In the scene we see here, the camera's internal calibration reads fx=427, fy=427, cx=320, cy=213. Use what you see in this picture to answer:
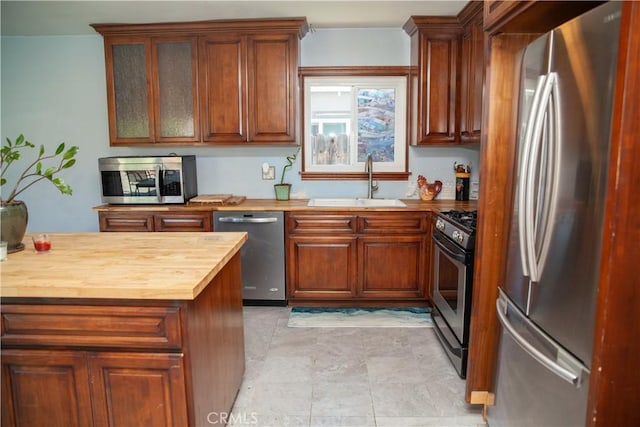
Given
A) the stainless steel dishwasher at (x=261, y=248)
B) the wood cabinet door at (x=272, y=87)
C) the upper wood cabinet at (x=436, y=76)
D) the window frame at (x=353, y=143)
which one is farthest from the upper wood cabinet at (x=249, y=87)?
the upper wood cabinet at (x=436, y=76)

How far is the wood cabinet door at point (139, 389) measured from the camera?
1504 millimetres

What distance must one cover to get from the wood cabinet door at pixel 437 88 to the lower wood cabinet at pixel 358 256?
73 centimetres

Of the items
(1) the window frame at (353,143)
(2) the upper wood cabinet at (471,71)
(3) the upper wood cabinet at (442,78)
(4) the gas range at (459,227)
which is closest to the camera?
(4) the gas range at (459,227)

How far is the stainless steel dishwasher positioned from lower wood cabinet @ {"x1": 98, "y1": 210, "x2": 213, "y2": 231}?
0.11m

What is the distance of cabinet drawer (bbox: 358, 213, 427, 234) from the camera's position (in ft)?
11.3

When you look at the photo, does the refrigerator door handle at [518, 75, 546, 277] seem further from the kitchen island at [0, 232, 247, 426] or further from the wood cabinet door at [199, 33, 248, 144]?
the wood cabinet door at [199, 33, 248, 144]

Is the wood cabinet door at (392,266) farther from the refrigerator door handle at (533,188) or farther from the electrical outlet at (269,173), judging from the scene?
the refrigerator door handle at (533,188)

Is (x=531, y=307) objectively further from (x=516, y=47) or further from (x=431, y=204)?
(x=431, y=204)

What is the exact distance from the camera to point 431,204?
3604mm

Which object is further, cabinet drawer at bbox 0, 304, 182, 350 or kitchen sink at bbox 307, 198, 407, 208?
kitchen sink at bbox 307, 198, 407, 208

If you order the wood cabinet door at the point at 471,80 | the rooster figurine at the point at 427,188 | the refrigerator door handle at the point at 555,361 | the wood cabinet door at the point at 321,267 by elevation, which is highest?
the wood cabinet door at the point at 471,80

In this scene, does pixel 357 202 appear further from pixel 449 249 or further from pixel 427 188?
pixel 449 249

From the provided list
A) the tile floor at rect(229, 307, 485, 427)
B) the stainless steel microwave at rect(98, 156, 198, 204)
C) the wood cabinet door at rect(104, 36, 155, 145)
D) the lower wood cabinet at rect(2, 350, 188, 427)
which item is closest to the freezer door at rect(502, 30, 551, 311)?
the tile floor at rect(229, 307, 485, 427)

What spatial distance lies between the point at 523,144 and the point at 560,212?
1.16ft
